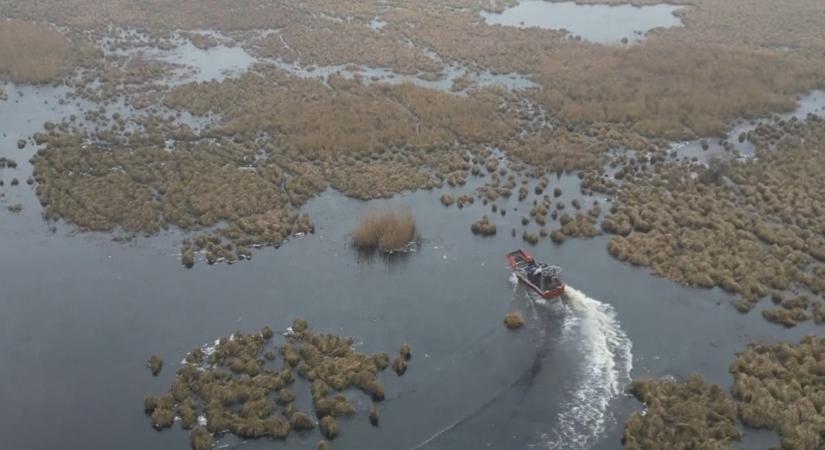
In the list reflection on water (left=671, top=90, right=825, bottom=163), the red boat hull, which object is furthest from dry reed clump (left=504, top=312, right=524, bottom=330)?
reflection on water (left=671, top=90, right=825, bottom=163)

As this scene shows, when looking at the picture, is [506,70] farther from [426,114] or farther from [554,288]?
[554,288]

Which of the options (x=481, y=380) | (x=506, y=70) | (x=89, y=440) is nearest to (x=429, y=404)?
(x=481, y=380)

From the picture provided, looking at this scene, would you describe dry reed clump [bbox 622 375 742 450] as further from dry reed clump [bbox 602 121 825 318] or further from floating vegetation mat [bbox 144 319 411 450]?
floating vegetation mat [bbox 144 319 411 450]

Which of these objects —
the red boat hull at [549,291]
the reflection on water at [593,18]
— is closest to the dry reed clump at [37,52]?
the reflection on water at [593,18]

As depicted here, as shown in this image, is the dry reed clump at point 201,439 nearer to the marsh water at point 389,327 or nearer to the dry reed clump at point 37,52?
the marsh water at point 389,327

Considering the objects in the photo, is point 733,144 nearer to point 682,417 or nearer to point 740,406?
point 740,406

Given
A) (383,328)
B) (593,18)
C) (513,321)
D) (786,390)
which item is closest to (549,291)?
(513,321)
